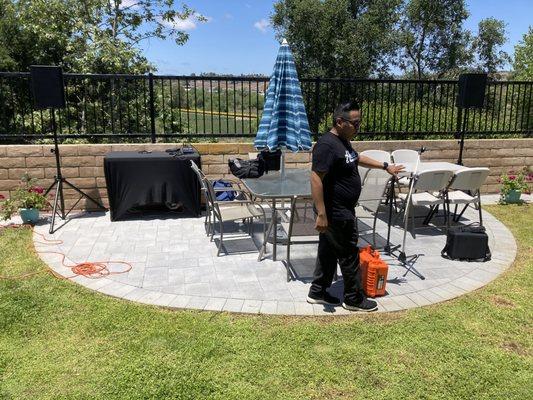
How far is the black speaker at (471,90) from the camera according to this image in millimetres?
7662

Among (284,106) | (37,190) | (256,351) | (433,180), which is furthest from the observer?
(37,190)

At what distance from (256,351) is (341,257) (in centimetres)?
105

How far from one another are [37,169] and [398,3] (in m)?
25.5

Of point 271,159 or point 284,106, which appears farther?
point 271,159

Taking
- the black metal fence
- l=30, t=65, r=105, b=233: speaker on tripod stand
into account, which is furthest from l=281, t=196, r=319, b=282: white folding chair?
l=30, t=65, r=105, b=233: speaker on tripod stand

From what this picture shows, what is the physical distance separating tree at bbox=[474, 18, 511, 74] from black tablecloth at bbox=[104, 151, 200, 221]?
87.2 feet

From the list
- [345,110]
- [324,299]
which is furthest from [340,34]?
[324,299]

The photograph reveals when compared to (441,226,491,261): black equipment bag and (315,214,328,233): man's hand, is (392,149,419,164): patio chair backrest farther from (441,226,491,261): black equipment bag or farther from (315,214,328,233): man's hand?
(315,214,328,233): man's hand

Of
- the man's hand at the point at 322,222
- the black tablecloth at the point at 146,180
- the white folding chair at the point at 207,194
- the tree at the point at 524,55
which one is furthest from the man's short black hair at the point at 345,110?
the tree at the point at 524,55

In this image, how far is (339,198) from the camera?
3.68 m

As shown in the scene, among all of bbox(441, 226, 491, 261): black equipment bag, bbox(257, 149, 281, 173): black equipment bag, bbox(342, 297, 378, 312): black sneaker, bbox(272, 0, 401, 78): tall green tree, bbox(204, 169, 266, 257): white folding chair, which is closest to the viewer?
bbox(342, 297, 378, 312): black sneaker

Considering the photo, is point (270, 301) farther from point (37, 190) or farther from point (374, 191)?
point (37, 190)

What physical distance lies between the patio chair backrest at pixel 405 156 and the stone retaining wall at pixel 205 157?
70 centimetres

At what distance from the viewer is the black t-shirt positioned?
11.6 feet
